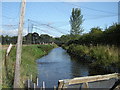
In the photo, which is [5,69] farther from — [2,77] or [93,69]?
[93,69]

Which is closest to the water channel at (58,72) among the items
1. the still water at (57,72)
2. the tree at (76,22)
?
the still water at (57,72)

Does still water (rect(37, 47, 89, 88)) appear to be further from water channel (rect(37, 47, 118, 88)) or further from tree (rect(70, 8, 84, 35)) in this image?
tree (rect(70, 8, 84, 35))

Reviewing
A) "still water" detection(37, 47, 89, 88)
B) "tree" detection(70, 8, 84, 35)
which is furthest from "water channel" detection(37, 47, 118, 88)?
"tree" detection(70, 8, 84, 35)

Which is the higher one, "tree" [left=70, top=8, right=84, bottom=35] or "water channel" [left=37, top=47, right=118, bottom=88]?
"tree" [left=70, top=8, right=84, bottom=35]

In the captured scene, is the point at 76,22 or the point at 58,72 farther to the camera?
the point at 76,22

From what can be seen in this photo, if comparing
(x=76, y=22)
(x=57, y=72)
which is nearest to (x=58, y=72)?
(x=57, y=72)

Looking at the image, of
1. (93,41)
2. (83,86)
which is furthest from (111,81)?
(93,41)

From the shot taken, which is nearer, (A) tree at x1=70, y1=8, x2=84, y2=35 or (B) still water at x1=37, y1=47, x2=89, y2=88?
(B) still water at x1=37, y1=47, x2=89, y2=88

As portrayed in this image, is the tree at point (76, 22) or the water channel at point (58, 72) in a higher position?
the tree at point (76, 22)

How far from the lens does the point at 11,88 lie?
24.4 ft

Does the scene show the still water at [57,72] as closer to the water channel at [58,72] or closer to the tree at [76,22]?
the water channel at [58,72]

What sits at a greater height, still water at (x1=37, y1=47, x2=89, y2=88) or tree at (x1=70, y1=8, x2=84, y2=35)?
tree at (x1=70, y1=8, x2=84, y2=35)

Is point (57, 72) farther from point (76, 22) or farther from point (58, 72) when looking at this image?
point (76, 22)

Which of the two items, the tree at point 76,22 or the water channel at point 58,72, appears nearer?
the water channel at point 58,72
